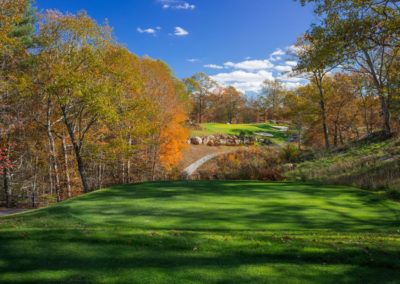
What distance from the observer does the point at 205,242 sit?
5.54m

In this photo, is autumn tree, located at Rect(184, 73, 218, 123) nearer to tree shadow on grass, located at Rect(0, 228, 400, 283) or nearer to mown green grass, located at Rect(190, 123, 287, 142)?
mown green grass, located at Rect(190, 123, 287, 142)

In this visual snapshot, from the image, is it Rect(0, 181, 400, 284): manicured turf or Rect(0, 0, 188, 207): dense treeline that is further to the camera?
Rect(0, 0, 188, 207): dense treeline

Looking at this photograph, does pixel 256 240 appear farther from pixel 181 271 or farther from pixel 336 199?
pixel 336 199

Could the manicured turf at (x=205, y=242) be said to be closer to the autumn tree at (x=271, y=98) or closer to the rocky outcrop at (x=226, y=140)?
the rocky outcrop at (x=226, y=140)

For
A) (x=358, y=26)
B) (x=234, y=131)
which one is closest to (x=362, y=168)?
(x=358, y=26)

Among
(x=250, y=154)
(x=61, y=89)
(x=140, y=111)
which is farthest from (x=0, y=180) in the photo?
(x=250, y=154)

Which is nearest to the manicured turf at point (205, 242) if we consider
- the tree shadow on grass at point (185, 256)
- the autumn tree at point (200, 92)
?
the tree shadow on grass at point (185, 256)

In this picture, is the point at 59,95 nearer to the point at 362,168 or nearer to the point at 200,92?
the point at 362,168

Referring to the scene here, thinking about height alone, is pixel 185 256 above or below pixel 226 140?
below

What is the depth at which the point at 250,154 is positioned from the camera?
104 feet

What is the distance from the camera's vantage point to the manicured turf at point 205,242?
4.48 meters

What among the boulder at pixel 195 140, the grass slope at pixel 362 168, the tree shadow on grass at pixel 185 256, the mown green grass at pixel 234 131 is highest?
the mown green grass at pixel 234 131

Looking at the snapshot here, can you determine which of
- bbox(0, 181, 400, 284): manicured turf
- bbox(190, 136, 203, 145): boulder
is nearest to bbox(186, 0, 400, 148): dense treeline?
bbox(0, 181, 400, 284): manicured turf

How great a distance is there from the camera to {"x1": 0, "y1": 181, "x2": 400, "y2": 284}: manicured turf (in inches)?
176
